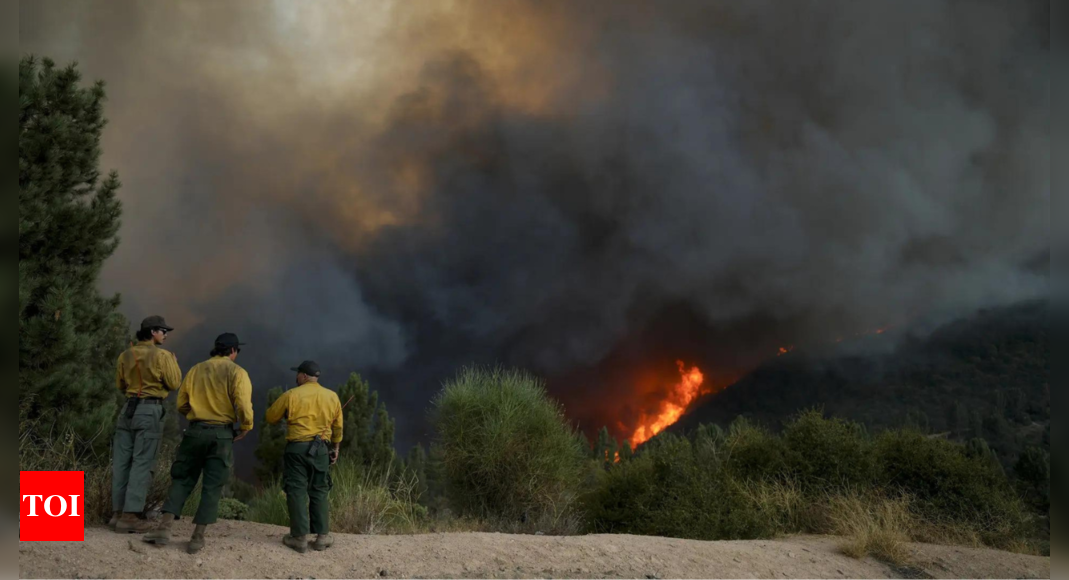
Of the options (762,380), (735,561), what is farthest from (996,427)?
(735,561)

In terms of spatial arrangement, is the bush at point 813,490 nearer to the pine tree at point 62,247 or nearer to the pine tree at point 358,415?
the pine tree at point 62,247

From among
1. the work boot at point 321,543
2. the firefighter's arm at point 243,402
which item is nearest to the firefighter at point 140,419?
the firefighter's arm at point 243,402

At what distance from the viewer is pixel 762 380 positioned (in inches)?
5098

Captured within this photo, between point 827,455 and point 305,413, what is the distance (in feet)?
42.2

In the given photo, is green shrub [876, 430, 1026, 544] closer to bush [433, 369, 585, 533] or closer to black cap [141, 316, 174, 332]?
bush [433, 369, 585, 533]

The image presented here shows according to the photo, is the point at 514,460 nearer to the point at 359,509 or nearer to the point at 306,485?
the point at 359,509

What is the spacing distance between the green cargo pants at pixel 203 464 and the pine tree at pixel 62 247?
471cm

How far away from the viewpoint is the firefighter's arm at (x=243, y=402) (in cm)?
815

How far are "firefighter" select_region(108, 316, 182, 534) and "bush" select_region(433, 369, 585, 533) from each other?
30.7 ft

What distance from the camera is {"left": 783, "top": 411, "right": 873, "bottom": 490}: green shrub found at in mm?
15938

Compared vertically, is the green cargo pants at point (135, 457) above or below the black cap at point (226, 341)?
below

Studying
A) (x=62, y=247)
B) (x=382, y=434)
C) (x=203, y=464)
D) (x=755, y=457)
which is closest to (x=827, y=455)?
(x=755, y=457)

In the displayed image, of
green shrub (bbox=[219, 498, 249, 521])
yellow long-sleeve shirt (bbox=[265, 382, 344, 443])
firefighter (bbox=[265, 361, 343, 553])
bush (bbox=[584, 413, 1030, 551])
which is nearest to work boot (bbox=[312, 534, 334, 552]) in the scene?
firefighter (bbox=[265, 361, 343, 553])

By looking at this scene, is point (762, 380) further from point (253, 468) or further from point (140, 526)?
point (140, 526)
